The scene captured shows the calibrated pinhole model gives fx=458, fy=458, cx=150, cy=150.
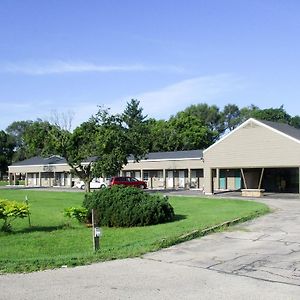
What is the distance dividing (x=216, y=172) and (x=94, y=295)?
39525mm

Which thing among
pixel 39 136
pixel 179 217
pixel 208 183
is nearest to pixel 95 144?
pixel 39 136

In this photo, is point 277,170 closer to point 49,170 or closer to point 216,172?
point 216,172

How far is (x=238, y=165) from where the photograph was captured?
126ft

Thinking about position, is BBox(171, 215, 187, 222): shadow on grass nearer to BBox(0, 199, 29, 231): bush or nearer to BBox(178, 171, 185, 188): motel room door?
BBox(0, 199, 29, 231): bush

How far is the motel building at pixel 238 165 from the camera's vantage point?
119ft

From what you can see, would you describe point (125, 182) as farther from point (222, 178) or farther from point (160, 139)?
point (160, 139)

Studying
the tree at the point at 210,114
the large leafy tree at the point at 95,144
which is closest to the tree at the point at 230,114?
the tree at the point at 210,114

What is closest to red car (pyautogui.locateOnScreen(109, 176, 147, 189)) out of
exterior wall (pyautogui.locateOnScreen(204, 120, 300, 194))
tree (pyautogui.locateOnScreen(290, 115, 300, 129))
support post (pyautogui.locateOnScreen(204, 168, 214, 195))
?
support post (pyautogui.locateOnScreen(204, 168, 214, 195))

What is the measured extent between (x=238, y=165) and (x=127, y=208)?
23512mm

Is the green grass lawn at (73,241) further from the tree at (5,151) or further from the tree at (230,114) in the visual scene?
the tree at (5,151)

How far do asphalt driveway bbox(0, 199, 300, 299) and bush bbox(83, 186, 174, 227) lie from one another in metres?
4.03

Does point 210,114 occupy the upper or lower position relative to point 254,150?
upper

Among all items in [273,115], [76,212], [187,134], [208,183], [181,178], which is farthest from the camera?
[273,115]

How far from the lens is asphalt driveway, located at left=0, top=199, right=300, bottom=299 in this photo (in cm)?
745
